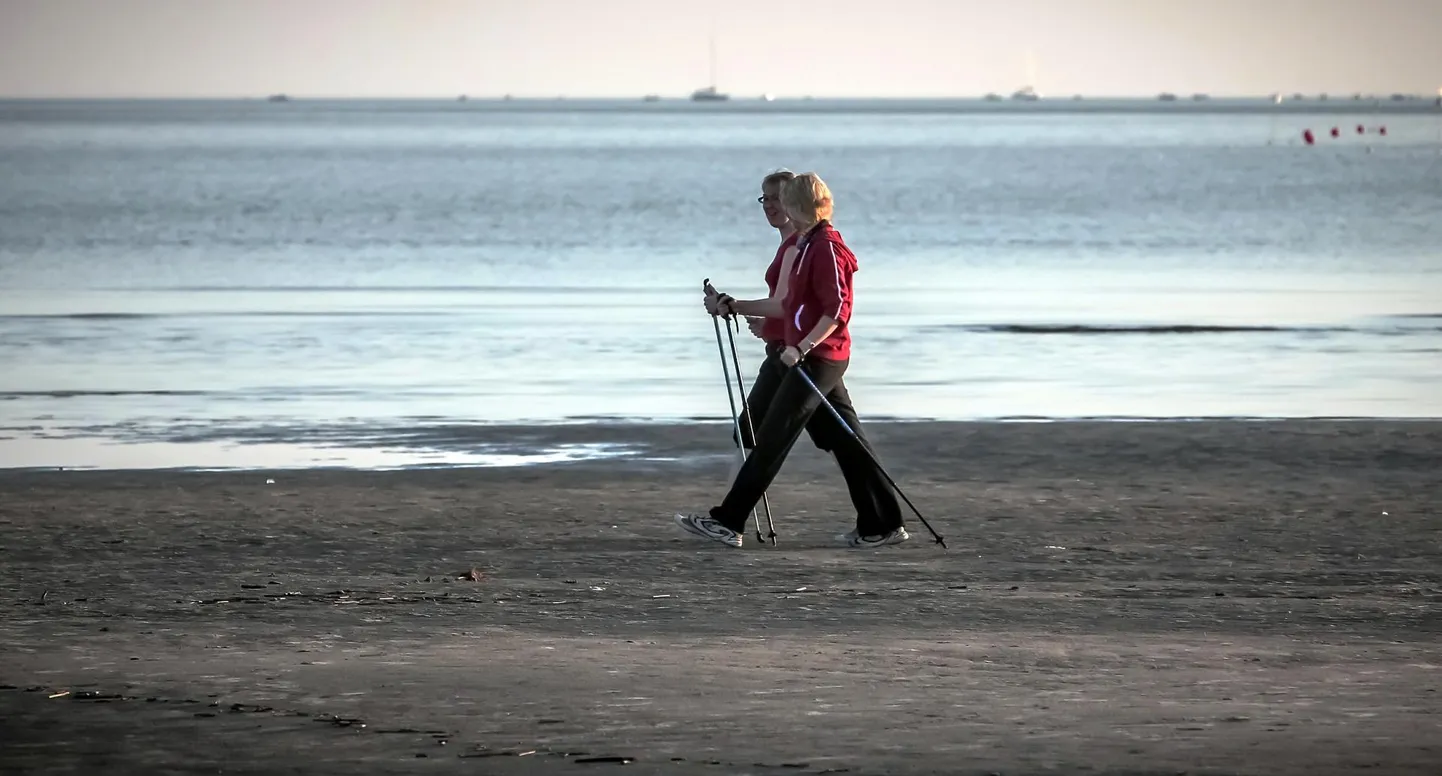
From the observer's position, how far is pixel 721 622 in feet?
26.5

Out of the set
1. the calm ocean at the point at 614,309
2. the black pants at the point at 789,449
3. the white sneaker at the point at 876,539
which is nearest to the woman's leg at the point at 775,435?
the black pants at the point at 789,449

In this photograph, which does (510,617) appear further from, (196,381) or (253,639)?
(196,381)

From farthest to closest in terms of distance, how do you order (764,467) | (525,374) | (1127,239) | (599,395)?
(1127,239) < (525,374) < (599,395) < (764,467)

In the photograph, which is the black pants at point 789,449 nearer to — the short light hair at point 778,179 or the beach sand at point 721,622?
the beach sand at point 721,622

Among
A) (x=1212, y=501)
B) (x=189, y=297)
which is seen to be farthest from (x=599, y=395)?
(x=189, y=297)

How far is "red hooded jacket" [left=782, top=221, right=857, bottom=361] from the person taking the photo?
379 inches

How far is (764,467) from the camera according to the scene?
9883mm

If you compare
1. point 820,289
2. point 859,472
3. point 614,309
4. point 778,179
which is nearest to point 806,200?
point 778,179

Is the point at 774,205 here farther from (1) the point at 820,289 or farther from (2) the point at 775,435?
(2) the point at 775,435

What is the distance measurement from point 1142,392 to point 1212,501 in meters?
5.83

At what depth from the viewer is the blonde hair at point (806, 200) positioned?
31.7 feet

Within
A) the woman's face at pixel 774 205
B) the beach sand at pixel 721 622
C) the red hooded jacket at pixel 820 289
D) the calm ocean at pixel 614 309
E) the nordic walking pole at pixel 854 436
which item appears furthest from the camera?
the calm ocean at pixel 614 309

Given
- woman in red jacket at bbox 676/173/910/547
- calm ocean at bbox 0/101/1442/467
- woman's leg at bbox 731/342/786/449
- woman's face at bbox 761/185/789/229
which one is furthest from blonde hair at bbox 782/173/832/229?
calm ocean at bbox 0/101/1442/467

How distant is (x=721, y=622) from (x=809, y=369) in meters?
2.02
